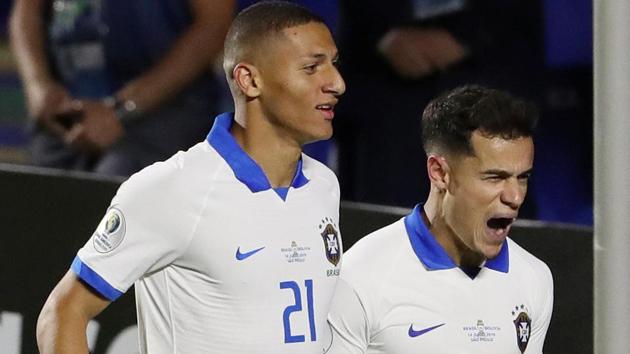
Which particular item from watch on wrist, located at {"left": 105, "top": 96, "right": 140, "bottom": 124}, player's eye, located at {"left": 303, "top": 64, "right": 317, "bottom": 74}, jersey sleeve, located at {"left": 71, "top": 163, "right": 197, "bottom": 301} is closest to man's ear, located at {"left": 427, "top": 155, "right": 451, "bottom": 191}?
player's eye, located at {"left": 303, "top": 64, "right": 317, "bottom": 74}

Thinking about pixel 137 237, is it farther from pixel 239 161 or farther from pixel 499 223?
pixel 499 223

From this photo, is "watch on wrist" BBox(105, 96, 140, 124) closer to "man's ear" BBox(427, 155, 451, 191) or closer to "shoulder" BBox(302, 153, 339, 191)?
"shoulder" BBox(302, 153, 339, 191)

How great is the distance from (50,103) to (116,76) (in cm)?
26

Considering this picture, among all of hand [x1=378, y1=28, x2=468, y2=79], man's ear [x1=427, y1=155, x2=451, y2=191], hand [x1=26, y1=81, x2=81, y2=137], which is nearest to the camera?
man's ear [x1=427, y1=155, x2=451, y2=191]

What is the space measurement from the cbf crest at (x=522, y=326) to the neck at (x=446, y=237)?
0.53 ft

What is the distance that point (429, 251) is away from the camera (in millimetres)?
4223

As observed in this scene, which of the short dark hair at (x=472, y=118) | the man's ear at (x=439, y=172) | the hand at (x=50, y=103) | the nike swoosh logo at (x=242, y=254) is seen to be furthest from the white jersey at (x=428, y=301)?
the hand at (x=50, y=103)

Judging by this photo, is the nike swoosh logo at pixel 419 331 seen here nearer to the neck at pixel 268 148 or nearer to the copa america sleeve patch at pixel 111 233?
the neck at pixel 268 148

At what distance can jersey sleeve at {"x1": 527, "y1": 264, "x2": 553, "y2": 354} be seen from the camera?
424 cm

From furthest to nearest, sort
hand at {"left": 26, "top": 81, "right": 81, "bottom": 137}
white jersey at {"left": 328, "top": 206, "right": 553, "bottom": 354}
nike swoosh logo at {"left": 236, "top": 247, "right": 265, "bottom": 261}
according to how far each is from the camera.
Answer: hand at {"left": 26, "top": 81, "right": 81, "bottom": 137} < white jersey at {"left": 328, "top": 206, "right": 553, "bottom": 354} < nike swoosh logo at {"left": 236, "top": 247, "right": 265, "bottom": 261}

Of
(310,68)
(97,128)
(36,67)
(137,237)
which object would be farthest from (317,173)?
(36,67)

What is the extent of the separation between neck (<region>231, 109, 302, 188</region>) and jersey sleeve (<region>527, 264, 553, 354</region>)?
744 mm
